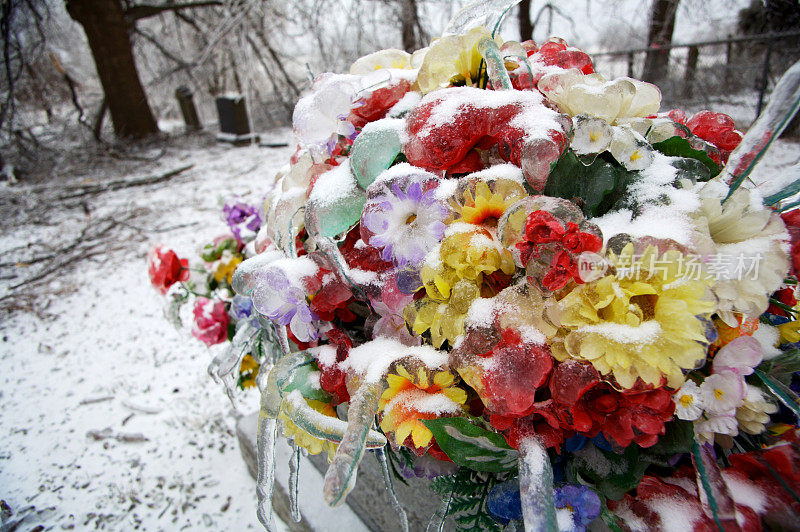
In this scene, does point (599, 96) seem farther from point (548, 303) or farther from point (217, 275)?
point (217, 275)

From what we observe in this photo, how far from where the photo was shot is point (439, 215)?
51 centimetres

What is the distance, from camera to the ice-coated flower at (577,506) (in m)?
0.49

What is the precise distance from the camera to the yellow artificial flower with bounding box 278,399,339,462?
23.6 inches

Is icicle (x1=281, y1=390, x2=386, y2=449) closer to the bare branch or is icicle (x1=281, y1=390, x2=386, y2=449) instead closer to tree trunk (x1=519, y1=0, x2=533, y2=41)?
tree trunk (x1=519, y1=0, x2=533, y2=41)

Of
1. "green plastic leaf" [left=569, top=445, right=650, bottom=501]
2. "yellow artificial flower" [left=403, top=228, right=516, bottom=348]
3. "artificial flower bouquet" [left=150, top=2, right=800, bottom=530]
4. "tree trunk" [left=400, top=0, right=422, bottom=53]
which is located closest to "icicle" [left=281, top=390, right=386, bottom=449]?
"artificial flower bouquet" [left=150, top=2, right=800, bottom=530]

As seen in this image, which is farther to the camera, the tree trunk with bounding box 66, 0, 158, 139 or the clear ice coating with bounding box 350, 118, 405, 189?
the tree trunk with bounding box 66, 0, 158, 139

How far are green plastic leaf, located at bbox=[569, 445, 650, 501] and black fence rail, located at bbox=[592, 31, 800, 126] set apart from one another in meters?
5.53

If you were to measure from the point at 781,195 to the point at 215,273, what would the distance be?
1.26 m

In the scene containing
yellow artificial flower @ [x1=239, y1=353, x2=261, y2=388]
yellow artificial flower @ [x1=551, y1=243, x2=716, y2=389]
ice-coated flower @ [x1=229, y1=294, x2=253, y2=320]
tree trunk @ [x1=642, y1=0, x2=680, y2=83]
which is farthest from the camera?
tree trunk @ [x1=642, y1=0, x2=680, y2=83]

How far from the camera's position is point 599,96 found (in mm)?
537

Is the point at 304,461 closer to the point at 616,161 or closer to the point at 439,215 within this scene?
the point at 439,215

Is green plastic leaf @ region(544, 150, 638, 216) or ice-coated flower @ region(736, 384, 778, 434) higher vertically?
green plastic leaf @ region(544, 150, 638, 216)

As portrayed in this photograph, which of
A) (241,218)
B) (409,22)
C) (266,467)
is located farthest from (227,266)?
(409,22)

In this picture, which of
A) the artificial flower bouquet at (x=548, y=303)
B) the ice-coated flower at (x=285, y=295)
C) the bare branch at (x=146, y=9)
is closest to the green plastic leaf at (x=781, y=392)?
the artificial flower bouquet at (x=548, y=303)
